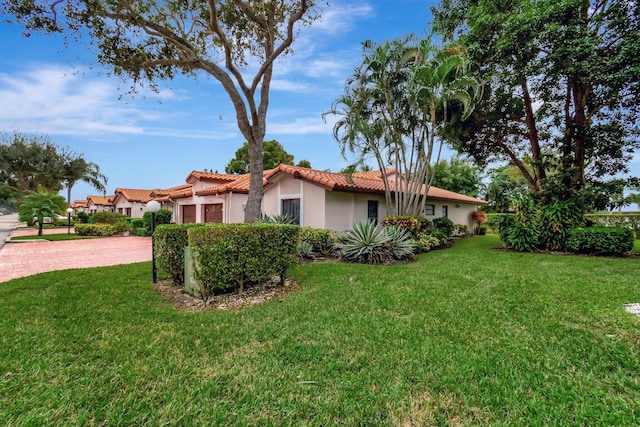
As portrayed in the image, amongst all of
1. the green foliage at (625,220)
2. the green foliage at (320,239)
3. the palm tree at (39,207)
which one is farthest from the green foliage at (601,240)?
the palm tree at (39,207)

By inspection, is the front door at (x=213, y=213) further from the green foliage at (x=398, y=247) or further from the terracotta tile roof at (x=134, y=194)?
the terracotta tile roof at (x=134, y=194)

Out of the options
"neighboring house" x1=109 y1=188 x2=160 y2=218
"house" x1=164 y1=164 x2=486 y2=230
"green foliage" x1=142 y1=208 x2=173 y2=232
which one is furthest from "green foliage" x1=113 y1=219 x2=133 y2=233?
"neighboring house" x1=109 y1=188 x2=160 y2=218

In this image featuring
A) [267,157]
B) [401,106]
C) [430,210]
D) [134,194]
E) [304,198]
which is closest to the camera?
[401,106]

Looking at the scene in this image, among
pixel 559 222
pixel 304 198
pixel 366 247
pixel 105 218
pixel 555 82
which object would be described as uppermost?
pixel 555 82

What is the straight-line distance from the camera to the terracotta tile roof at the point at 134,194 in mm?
36425

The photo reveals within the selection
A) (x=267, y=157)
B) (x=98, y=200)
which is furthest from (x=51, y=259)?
(x=98, y=200)

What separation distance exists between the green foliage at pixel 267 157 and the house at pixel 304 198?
14101 millimetres

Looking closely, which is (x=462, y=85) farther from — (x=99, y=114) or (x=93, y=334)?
(x=99, y=114)

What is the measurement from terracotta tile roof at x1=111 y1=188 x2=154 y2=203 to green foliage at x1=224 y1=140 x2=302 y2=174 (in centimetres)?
1070

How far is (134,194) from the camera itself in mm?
37812

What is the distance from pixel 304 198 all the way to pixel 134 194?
107 feet

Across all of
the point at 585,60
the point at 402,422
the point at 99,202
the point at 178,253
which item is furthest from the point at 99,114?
the point at 99,202

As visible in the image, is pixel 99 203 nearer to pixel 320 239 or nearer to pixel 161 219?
pixel 161 219

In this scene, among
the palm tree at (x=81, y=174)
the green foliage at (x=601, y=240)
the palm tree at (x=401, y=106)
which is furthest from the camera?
the palm tree at (x=81, y=174)
